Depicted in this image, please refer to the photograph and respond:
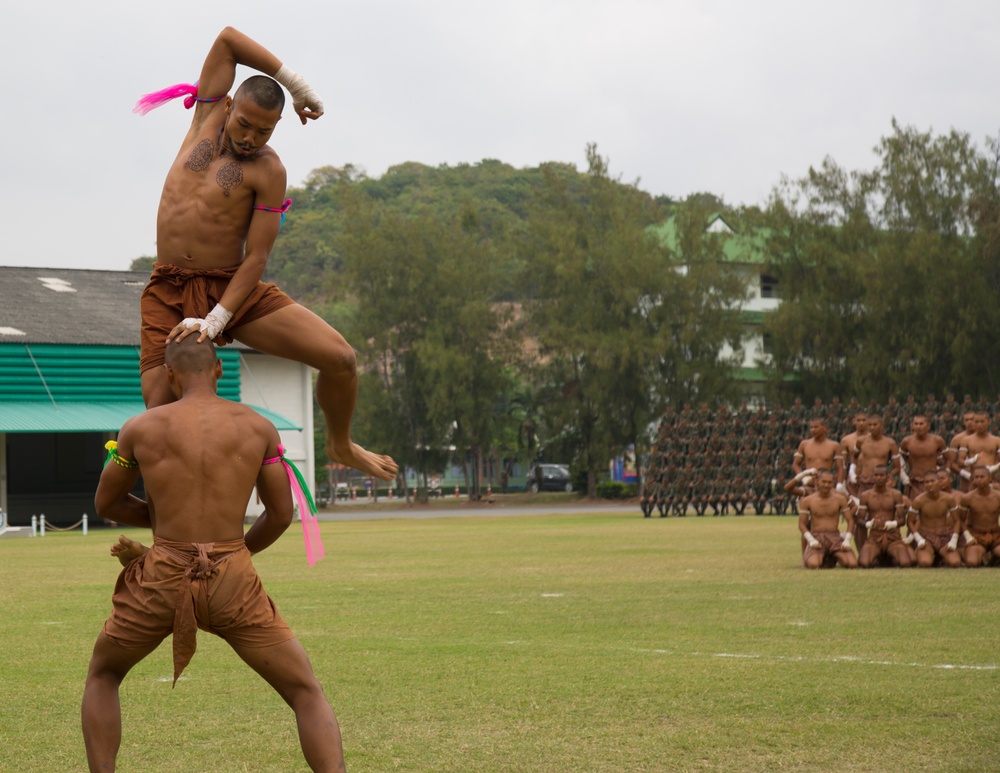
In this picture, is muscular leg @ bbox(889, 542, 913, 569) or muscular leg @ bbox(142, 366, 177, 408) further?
muscular leg @ bbox(889, 542, 913, 569)

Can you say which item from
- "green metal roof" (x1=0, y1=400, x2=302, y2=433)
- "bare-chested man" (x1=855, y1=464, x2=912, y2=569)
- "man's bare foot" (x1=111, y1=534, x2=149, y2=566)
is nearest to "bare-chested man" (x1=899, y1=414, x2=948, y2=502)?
"bare-chested man" (x1=855, y1=464, x2=912, y2=569)

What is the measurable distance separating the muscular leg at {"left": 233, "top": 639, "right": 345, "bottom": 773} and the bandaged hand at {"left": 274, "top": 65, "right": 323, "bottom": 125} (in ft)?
7.86

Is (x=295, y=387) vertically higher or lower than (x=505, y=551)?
higher

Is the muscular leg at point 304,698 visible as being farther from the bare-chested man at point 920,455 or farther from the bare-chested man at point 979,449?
the bare-chested man at point 920,455

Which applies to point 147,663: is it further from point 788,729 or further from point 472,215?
point 472,215

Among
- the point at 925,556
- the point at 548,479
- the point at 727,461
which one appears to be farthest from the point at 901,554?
the point at 548,479

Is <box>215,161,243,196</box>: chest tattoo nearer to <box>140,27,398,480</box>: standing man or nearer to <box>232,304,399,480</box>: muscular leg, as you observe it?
<box>140,27,398,480</box>: standing man

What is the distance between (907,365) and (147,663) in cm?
4102

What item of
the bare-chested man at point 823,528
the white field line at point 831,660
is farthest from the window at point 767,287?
the white field line at point 831,660

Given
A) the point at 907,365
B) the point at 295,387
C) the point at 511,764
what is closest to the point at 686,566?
the point at 511,764

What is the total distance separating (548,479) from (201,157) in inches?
2469

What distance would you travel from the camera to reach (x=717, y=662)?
28.6 feet

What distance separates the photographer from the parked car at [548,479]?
A: 221ft

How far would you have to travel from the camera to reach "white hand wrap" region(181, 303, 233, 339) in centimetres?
530
